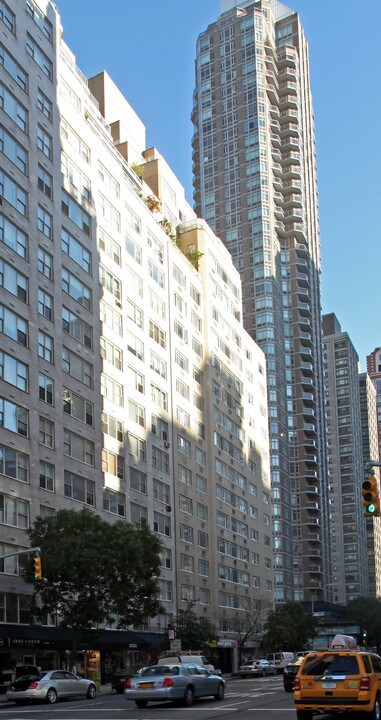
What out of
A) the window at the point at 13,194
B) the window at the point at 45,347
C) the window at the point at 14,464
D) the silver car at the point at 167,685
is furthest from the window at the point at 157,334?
the silver car at the point at 167,685

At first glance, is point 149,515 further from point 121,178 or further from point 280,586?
point 280,586

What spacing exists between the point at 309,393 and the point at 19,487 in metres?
111

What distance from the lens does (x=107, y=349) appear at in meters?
67.8

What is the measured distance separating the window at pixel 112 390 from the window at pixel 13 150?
54.5ft

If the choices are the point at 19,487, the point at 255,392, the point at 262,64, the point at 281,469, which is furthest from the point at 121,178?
the point at 262,64

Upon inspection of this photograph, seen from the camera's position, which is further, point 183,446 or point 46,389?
point 183,446

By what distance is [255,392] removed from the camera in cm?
11519

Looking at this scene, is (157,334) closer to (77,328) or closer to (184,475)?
(184,475)

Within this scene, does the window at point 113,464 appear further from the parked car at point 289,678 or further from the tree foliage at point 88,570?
the parked car at point 289,678

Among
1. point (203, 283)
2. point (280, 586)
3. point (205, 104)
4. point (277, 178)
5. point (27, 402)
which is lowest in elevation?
point (280, 586)

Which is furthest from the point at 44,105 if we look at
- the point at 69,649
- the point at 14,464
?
the point at 69,649

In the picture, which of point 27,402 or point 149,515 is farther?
point 149,515

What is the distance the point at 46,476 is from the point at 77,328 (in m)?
11.9

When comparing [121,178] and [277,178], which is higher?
[277,178]
